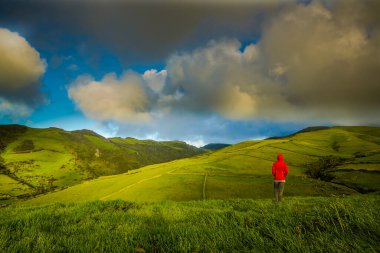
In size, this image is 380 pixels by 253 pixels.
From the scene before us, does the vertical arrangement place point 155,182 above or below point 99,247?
below

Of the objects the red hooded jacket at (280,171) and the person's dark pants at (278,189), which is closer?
the person's dark pants at (278,189)

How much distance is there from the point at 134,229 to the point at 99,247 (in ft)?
5.00

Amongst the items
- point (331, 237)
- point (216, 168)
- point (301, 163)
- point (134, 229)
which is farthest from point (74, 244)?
point (301, 163)

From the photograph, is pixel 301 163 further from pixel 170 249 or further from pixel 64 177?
pixel 64 177

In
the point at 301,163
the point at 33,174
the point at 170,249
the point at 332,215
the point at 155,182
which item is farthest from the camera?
the point at 33,174

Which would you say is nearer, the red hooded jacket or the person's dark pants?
the person's dark pants

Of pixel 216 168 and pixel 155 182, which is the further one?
pixel 216 168

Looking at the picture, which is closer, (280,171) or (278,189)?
(278,189)

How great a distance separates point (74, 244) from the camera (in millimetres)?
4672

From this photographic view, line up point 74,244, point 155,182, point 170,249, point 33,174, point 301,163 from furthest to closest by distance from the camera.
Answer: point 33,174 < point 301,163 < point 155,182 < point 74,244 < point 170,249

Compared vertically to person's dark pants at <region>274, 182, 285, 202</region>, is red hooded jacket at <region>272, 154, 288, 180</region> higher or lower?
higher

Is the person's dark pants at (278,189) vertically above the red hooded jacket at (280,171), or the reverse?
the red hooded jacket at (280,171)

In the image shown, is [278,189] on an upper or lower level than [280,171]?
lower

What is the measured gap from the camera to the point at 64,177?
19150 cm
